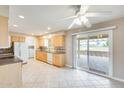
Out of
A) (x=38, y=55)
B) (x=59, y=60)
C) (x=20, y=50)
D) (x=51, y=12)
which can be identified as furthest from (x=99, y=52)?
(x=38, y=55)

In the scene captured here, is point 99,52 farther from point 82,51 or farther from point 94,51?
point 82,51

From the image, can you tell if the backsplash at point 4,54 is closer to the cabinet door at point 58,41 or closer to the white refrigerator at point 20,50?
the white refrigerator at point 20,50

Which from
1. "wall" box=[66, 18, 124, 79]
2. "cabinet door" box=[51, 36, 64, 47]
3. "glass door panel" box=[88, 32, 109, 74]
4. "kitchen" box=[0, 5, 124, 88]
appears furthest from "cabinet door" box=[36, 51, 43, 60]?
"wall" box=[66, 18, 124, 79]

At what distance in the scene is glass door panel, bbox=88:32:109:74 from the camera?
5316mm

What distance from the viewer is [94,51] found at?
598cm

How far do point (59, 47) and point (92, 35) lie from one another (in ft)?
9.59

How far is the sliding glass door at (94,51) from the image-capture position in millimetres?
5289

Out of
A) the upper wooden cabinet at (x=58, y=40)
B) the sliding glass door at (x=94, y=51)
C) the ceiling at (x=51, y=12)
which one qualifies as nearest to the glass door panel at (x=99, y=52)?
the sliding glass door at (x=94, y=51)

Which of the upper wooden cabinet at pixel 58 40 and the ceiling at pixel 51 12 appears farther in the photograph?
the upper wooden cabinet at pixel 58 40

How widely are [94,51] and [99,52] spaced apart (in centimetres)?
30

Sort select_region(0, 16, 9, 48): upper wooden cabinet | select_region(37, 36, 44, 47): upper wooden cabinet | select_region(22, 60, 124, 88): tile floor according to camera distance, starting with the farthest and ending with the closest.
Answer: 1. select_region(37, 36, 44, 47): upper wooden cabinet
2. select_region(22, 60, 124, 88): tile floor
3. select_region(0, 16, 9, 48): upper wooden cabinet

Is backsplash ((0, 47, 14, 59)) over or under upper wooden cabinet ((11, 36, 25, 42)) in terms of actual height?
under

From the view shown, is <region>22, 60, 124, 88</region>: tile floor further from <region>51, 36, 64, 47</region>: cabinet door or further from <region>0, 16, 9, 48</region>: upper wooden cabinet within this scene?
<region>51, 36, 64, 47</region>: cabinet door

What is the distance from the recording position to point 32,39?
12.1m
